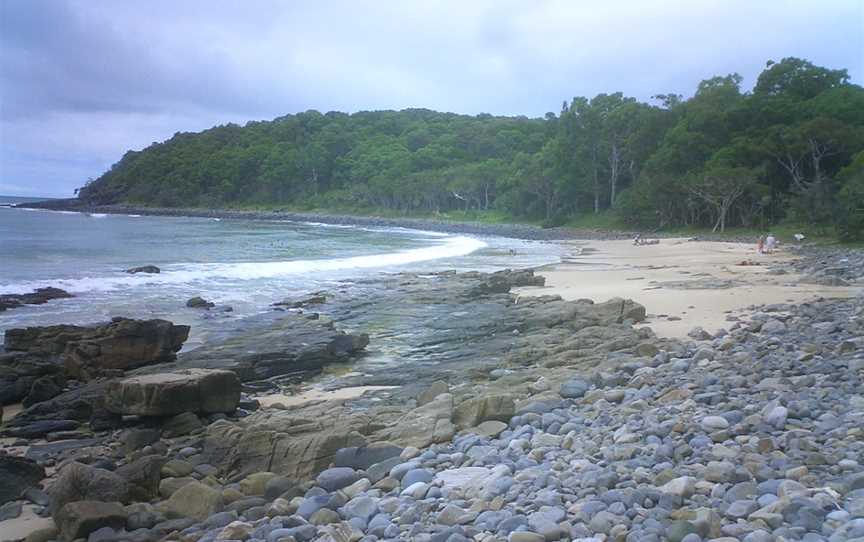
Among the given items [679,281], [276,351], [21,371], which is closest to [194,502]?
[276,351]

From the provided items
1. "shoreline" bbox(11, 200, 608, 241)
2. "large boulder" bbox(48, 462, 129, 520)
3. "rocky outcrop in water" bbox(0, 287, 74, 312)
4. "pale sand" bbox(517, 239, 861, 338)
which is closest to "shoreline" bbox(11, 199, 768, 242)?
"shoreline" bbox(11, 200, 608, 241)

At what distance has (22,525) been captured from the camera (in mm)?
5281

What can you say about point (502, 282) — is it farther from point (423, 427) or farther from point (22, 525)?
point (22, 525)

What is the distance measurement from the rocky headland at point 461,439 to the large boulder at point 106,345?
0.12ft

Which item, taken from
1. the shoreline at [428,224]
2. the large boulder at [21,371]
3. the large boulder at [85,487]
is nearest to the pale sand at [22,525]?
the large boulder at [85,487]

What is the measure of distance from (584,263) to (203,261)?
54.9 ft

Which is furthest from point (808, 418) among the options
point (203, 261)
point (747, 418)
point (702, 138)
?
A: point (702, 138)

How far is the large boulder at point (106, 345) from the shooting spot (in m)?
10.2

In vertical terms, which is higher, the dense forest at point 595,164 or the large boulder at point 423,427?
the dense forest at point 595,164

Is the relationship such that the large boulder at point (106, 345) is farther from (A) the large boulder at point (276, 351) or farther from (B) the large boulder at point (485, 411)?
(B) the large boulder at point (485, 411)

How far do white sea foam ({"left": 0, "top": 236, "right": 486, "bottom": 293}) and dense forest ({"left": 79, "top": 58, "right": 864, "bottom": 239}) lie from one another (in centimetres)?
1987

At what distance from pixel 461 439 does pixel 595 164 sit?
63327 millimetres

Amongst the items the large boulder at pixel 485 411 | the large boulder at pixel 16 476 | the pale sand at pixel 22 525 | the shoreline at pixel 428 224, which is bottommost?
the pale sand at pixel 22 525

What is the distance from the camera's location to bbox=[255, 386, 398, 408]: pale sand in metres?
8.75
